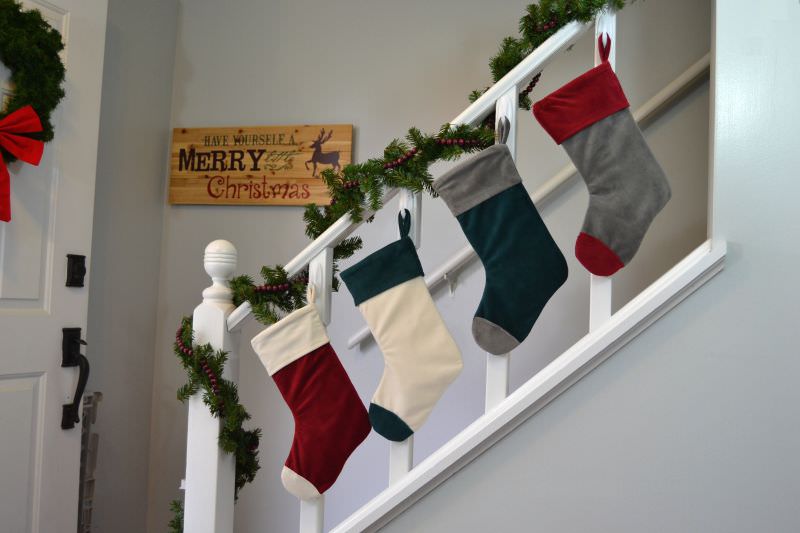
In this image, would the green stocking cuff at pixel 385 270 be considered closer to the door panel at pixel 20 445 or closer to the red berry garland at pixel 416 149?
the red berry garland at pixel 416 149

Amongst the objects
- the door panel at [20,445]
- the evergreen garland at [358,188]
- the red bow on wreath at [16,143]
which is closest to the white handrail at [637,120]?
the evergreen garland at [358,188]

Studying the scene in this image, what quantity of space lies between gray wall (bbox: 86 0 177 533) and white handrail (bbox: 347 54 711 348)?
0.93 m

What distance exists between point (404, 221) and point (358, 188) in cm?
12

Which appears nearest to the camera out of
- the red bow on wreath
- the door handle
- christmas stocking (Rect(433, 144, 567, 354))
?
christmas stocking (Rect(433, 144, 567, 354))

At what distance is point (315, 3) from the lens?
2.36 meters

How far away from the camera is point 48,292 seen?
183 centimetres

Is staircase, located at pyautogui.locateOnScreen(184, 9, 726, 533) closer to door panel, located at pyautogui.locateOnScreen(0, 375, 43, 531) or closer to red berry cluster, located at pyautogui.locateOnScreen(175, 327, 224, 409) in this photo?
red berry cluster, located at pyautogui.locateOnScreen(175, 327, 224, 409)

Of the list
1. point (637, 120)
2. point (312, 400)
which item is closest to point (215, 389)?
point (312, 400)

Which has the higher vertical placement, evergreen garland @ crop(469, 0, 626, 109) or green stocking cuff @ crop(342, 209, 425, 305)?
evergreen garland @ crop(469, 0, 626, 109)

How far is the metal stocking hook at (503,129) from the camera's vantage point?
1153mm

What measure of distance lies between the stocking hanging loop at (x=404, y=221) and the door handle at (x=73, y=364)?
1229mm

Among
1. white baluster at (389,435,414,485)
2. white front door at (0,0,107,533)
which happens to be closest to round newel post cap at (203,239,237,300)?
white baluster at (389,435,414,485)

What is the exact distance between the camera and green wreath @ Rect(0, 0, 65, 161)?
5.48 ft

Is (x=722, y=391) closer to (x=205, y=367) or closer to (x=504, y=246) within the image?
(x=504, y=246)
